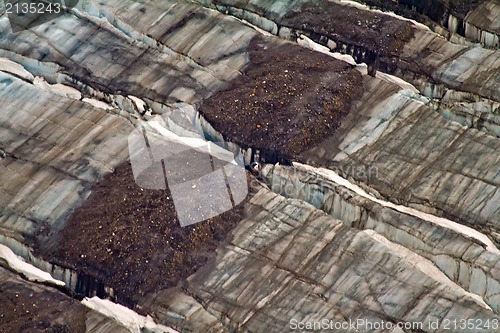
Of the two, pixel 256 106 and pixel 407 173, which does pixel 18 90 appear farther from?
pixel 407 173

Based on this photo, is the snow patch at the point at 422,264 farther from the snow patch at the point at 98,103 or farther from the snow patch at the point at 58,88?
the snow patch at the point at 58,88

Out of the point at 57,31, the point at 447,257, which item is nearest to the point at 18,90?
the point at 57,31

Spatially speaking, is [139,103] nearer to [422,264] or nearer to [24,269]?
[24,269]

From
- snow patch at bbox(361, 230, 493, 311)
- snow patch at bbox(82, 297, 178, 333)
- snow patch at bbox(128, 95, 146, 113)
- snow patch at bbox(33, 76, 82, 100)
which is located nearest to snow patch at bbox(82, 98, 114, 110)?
snow patch at bbox(33, 76, 82, 100)

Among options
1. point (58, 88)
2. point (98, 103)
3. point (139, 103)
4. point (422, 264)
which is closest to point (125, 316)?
point (422, 264)

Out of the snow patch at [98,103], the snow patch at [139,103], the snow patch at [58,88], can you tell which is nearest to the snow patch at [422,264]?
the snow patch at [139,103]

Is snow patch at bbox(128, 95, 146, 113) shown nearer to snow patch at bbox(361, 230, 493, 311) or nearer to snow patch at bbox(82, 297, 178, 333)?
snow patch at bbox(82, 297, 178, 333)
